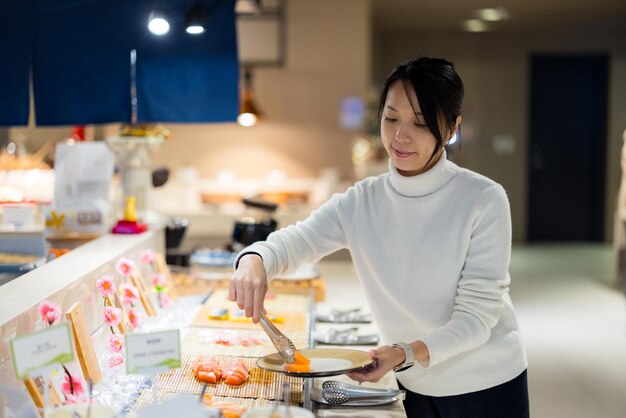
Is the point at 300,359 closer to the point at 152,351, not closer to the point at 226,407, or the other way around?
the point at 226,407

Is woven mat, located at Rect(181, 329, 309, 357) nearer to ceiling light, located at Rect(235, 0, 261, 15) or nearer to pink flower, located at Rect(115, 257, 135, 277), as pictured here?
pink flower, located at Rect(115, 257, 135, 277)

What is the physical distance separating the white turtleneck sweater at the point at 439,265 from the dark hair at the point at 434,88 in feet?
0.39

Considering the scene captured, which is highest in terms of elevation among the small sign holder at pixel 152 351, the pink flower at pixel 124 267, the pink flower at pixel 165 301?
the pink flower at pixel 124 267

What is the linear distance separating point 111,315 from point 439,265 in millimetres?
908

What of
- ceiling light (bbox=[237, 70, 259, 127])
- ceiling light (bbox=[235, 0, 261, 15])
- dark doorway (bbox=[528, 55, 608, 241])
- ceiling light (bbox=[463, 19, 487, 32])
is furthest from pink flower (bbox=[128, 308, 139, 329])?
dark doorway (bbox=[528, 55, 608, 241])

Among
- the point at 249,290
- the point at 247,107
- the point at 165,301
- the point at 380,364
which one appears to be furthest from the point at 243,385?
the point at 247,107

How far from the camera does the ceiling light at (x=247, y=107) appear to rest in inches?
291

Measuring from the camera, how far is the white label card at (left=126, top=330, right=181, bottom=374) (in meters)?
1.54

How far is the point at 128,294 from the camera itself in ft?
7.77

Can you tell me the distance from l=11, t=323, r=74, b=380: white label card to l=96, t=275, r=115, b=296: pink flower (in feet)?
2.32

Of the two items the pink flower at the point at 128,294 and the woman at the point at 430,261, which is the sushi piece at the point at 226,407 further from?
the pink flower at the point at 128,294

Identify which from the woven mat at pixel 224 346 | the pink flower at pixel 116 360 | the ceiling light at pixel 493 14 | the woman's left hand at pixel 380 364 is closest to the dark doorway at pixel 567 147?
the ceiling light at pixel 493 14

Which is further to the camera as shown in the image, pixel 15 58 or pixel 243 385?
pixel 15 58

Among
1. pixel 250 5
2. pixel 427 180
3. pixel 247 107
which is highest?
pixel 250 5
